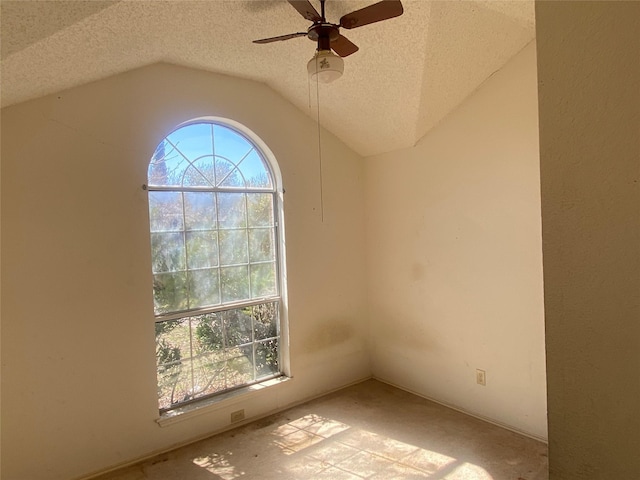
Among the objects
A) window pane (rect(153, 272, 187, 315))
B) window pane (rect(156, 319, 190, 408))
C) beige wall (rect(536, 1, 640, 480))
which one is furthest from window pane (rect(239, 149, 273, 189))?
beige wall (rect(536, 1, 640, 480))

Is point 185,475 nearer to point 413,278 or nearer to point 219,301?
point 219,301

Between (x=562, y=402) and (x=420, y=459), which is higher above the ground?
(x=562, y=402)

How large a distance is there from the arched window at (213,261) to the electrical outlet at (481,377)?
162 centimetres

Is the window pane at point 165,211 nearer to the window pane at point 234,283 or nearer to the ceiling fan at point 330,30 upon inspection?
the window pane at point 234,283

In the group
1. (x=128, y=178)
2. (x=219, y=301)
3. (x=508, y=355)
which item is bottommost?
(x=508, y=355)

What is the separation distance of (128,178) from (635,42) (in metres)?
2.63

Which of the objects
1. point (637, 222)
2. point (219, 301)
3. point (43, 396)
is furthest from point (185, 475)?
point (637, 222)

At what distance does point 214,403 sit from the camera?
2854mm

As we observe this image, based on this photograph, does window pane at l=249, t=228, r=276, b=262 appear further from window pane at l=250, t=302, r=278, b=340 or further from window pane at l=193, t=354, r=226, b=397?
window pane at l=193, t=354, r=226, b=397

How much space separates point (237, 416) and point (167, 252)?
Result: 138 cm

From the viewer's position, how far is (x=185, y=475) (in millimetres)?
2373

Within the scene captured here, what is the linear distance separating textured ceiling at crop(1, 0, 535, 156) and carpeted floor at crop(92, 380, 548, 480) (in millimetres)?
2288

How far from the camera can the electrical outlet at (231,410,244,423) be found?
9.61 ft

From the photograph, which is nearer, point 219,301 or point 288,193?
point 219,301
